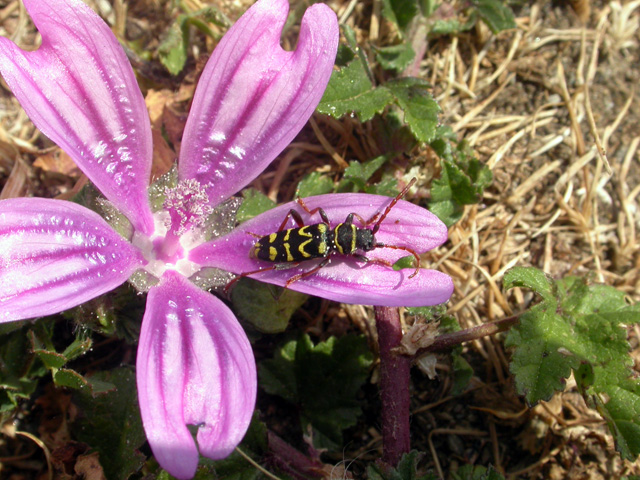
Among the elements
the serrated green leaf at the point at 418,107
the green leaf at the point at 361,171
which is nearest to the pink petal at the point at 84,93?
the green leaf at the point at 361,171

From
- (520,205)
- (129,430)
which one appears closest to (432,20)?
(520,205)

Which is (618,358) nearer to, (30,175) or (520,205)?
(520,205)

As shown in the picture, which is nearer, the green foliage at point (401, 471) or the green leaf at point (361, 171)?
the green foliage at point (401, 471)

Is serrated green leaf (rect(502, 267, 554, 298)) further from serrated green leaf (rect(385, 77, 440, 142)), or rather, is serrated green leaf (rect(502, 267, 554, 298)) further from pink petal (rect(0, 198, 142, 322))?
pink petal (rect(0, 198, 142, 322))

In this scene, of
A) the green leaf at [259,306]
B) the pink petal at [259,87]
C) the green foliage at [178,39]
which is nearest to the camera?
the pink petal at [259,87]

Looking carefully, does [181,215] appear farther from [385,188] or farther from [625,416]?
[625,416]

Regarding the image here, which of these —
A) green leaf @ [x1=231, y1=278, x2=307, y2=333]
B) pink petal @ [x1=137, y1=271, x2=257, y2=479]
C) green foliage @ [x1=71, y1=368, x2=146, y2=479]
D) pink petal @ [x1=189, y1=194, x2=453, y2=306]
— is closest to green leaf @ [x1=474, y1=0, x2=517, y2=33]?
pink petal @ [x1=189, y1=194, x2=453, y2=306]

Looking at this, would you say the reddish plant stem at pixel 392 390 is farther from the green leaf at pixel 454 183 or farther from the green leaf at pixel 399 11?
the green leaf at pixel 399 11
